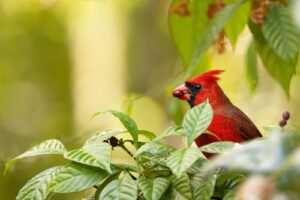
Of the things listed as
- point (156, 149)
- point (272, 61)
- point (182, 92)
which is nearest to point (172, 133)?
point (156, 149)

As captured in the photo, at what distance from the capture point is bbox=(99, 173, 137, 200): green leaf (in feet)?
4.80

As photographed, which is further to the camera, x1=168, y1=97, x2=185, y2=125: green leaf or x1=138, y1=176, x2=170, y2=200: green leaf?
x1=168, y1=97, x2=185, y2=125: green leaf

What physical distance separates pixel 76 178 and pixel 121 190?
0.11 m

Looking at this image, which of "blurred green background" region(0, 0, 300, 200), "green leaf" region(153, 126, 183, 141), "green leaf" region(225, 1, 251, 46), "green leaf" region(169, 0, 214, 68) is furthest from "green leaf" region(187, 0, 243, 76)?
"blurred green background" region(0, 0, 300, 200)

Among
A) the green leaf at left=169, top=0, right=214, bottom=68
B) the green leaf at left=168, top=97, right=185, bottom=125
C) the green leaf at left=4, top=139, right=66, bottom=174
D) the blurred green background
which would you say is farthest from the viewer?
the blurred green background

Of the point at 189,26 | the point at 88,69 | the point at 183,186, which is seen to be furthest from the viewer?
the point at 88,69

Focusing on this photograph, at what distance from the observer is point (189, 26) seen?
260 cm

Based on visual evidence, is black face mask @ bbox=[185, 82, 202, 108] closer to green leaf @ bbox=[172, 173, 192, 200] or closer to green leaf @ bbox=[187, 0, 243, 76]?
green leaf @ bbox=[187, 0, 243, 76]

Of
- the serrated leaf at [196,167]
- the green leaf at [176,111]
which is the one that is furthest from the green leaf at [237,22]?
the serrated leaf at [196,167]

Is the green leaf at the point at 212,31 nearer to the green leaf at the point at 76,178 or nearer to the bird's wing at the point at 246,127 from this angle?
the bird's wing at the point at 246,127

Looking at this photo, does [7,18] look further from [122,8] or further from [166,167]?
[166,167]

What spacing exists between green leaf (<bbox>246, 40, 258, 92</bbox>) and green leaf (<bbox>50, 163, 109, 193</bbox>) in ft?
4.06

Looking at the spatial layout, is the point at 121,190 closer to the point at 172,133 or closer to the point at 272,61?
the point at 172,133

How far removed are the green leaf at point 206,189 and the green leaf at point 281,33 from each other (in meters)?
0.93
